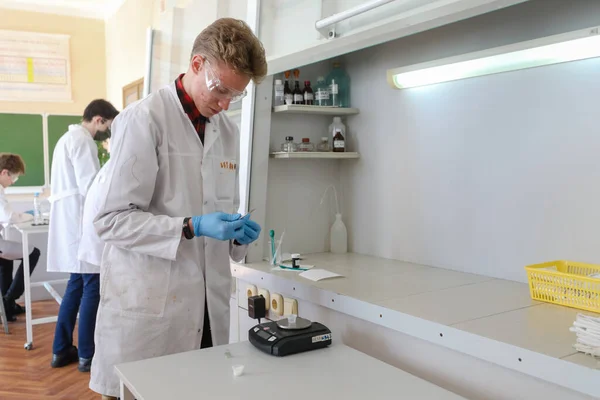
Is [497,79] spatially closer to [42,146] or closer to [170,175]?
[170,175]

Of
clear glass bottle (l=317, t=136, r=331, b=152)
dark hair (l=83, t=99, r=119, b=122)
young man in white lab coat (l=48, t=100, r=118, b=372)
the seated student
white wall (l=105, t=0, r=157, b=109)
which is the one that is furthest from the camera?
white wall (l=105, t=0, r=157, b=109)

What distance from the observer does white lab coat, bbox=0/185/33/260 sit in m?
3.71

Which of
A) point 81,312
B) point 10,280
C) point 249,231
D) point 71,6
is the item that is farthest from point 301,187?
point 71,6

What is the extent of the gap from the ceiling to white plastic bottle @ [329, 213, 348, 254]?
418 cm

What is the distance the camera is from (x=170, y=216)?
4.61ft

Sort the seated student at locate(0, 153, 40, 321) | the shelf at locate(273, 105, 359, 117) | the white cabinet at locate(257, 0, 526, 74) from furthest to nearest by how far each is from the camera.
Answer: the seated student at locate(0, 153, 40, 321)
the shelf at locate(273, 105, 359, 117)
the white cabinet at locate(257, 0, 526, 74)

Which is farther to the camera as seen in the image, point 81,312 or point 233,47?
point 81,312

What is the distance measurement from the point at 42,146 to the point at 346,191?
4319 millimetres

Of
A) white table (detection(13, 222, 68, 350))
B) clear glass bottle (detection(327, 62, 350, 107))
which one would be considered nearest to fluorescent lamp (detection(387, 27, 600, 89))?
clear glass bottle (detection(327, 62, 350, 107))

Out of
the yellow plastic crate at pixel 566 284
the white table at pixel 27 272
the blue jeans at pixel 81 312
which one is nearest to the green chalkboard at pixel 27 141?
the white table at pixel 27 272

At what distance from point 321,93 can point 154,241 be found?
3.79 ft

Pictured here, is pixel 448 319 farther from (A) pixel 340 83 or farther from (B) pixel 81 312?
(B) pixel 81 312

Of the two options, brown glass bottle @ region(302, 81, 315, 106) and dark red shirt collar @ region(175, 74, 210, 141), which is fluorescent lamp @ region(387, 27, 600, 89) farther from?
dark red shirt collar @ region(175, 74, 210, 141)

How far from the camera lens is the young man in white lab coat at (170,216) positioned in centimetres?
134
